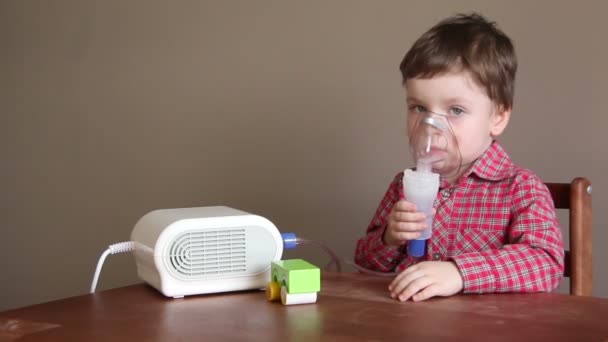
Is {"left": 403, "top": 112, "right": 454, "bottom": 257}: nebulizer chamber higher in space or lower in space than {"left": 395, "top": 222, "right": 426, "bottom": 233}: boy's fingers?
higher

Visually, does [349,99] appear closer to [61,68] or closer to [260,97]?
[260,97]

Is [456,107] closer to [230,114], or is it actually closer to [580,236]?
[580,236]

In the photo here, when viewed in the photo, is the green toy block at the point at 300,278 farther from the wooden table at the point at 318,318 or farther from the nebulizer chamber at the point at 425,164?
the nebulizer chamber at the point at 425,164

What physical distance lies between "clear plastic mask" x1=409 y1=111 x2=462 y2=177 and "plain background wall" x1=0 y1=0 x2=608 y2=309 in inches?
19.5

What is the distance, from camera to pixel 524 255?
1070mm

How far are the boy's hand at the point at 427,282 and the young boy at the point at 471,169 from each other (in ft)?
0.33

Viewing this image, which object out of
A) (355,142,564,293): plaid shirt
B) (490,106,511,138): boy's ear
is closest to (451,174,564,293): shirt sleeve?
(355,142,564,293): plaid shirt

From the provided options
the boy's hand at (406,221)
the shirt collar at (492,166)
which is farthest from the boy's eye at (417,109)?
the boy's hand at (406,221)

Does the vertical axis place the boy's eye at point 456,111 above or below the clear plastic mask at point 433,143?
above

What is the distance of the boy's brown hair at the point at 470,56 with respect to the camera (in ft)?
4.08

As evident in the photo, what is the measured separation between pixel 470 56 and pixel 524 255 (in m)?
0.36

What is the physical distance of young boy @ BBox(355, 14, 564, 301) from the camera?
1.16 metres

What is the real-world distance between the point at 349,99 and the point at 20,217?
135 centimetres

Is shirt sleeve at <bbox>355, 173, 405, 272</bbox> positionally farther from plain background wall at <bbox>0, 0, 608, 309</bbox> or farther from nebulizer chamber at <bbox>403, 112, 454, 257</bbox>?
plain background wall at <bbox>0, 0, 608, 309</bbox>
